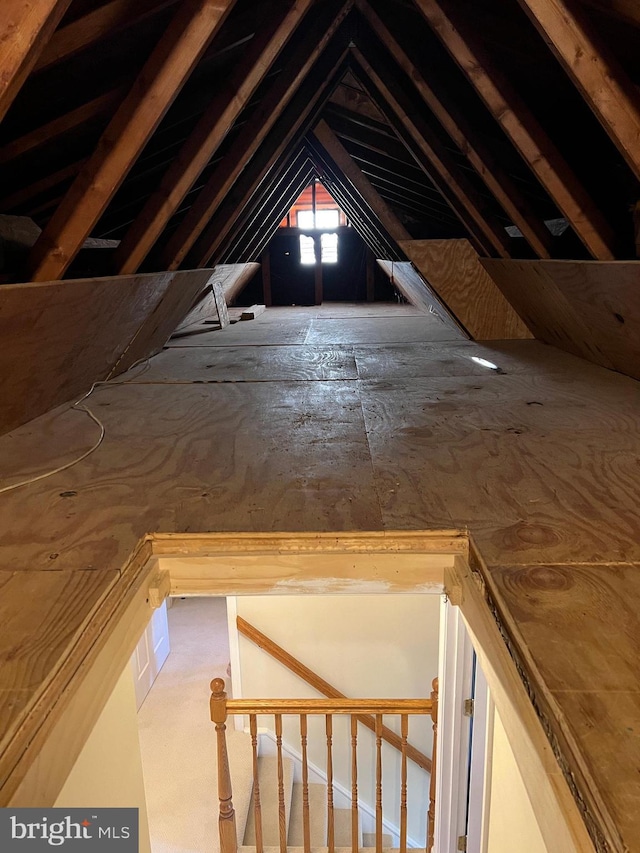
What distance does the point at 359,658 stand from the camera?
4.47 m

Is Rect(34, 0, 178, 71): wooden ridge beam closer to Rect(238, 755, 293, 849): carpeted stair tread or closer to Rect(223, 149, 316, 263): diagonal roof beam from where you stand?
Rect(223, 149, 316, 263): diagonal roof beam

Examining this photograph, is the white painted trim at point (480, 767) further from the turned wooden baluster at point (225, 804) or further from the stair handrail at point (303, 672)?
the stair handrail at point (303, 672)

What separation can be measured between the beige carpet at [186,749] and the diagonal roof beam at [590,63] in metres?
4.40

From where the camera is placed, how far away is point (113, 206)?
12.5 ft

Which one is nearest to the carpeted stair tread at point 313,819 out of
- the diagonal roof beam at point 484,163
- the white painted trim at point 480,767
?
the white painted trim at point 480,767

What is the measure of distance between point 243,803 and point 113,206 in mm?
4083

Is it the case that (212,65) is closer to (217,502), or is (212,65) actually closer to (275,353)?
(275,353)

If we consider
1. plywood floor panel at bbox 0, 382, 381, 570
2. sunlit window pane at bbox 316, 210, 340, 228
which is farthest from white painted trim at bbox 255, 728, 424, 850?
sunlit window pane at bbox 316, 210, 340, 228

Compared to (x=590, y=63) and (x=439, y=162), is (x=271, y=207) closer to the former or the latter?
(x=439, y=162)

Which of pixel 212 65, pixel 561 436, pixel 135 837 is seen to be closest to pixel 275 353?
pixel 212 65

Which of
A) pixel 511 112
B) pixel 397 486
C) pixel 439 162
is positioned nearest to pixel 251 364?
pixel 439 162

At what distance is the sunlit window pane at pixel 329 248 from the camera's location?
12.0 meters

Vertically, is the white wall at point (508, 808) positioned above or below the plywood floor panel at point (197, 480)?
below

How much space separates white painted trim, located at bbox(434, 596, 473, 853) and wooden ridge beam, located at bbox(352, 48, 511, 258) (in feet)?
8.10
